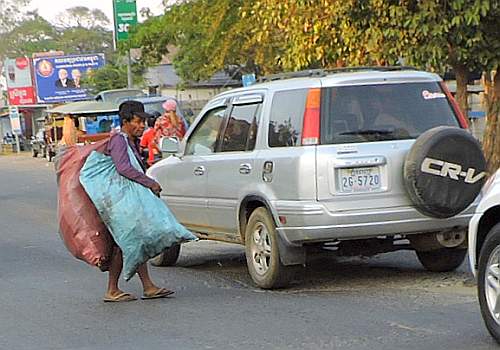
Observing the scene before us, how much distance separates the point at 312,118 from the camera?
8.70 m

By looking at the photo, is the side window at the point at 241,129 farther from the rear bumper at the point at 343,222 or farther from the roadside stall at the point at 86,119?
the roadside stall at the point at 86,119

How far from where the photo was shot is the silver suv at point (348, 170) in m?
8.51

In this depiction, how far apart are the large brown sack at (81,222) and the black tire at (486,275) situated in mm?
3478

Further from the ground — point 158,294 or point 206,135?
point 206,135

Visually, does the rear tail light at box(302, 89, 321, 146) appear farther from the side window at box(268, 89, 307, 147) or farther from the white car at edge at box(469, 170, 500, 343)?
the white car at edge at box(469, 170, 500, 343)

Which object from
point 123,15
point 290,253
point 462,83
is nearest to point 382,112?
point 290,253

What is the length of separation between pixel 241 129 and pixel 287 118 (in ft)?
2.73

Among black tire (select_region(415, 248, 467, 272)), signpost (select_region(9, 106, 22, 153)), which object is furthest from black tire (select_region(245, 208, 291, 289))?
signpost (select_region(9, 106, 22, 153))

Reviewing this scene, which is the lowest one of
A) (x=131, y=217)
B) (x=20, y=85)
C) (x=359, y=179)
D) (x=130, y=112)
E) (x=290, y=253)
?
(x=20, y=85)

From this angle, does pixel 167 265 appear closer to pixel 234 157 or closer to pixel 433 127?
pixel 234 157

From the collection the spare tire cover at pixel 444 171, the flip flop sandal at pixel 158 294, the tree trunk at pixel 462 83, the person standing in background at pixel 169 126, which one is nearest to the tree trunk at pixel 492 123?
the tree trunk at pixel 462 83

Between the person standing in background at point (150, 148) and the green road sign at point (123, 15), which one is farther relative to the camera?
the green road sign at point (123, 15)

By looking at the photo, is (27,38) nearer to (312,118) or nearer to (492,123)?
(492,123)

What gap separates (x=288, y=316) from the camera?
7.88 m
